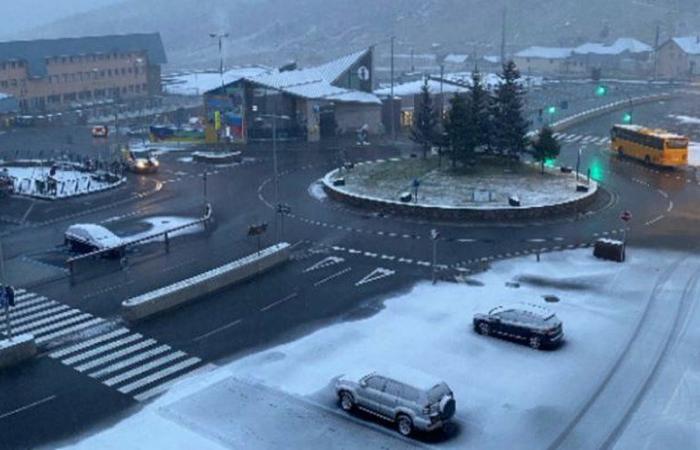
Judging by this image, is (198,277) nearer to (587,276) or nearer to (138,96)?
(587,276)

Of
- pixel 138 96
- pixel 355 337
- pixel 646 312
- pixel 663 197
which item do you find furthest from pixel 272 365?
pixel 138 96

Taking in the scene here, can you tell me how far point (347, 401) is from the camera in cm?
2481

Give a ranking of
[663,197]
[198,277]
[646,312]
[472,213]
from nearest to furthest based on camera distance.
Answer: [646,312] → [198,277] → [472,213] → [663,197]

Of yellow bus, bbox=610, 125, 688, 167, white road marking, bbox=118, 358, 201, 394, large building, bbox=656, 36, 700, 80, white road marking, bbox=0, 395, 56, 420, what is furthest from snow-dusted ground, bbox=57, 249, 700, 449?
large building, bbox=656, 36, 700, 80

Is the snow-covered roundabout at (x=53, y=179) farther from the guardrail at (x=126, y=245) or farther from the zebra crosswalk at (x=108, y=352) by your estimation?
the zebra crosswalk at (x=108, y=352)

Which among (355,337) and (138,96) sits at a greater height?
(138,96)

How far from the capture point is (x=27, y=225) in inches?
1908

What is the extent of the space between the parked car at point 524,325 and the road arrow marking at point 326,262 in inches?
409

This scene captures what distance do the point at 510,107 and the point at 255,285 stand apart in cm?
2914

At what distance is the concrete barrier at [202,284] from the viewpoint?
3272 centimetres

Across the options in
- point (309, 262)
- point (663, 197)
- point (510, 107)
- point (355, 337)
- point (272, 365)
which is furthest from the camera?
point (510, 107)

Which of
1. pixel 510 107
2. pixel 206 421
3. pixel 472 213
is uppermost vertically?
pixel 510 107

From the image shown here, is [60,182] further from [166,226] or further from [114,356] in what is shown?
[114,356]

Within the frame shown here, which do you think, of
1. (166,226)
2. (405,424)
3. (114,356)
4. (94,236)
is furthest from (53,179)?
(405,424)
